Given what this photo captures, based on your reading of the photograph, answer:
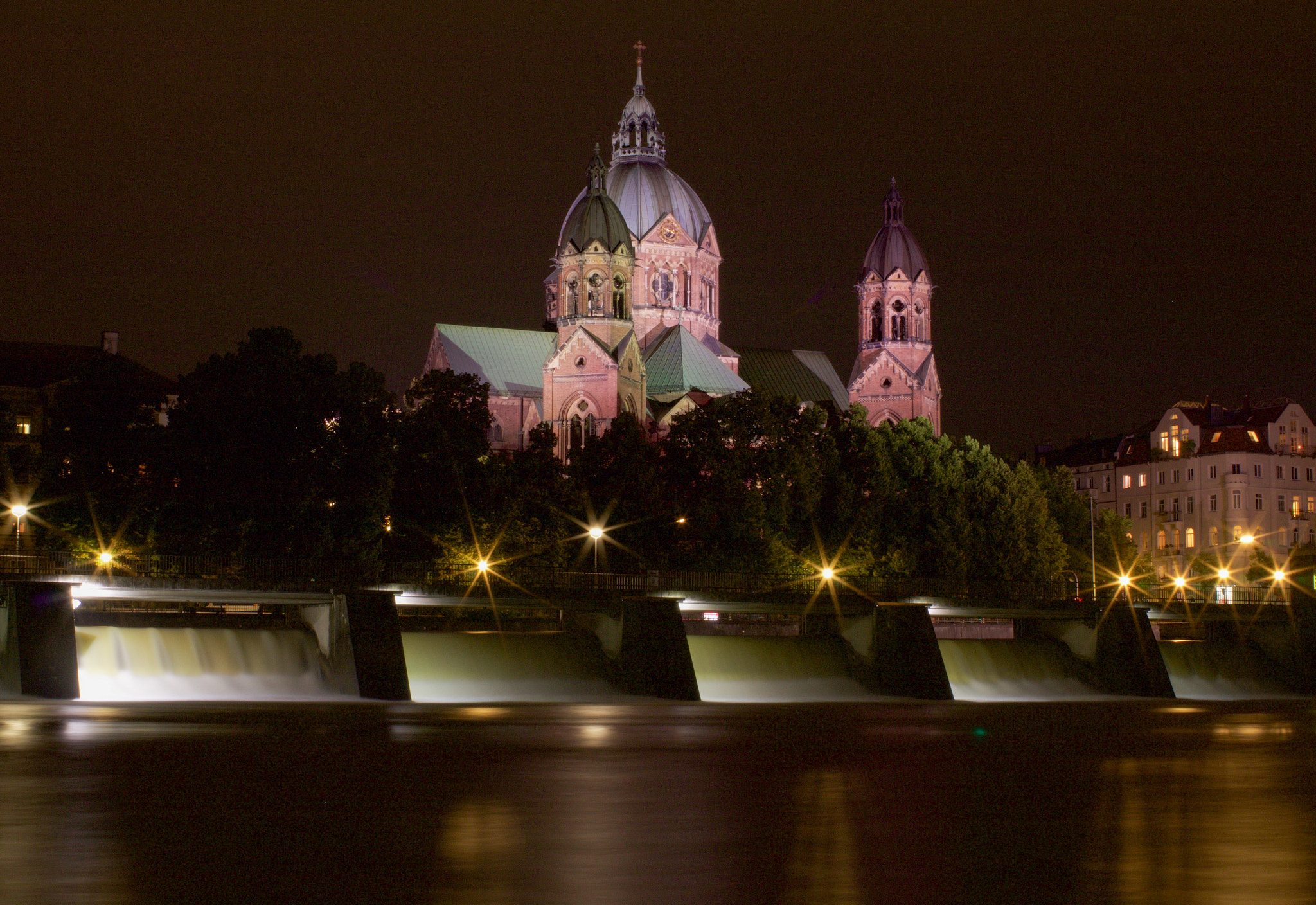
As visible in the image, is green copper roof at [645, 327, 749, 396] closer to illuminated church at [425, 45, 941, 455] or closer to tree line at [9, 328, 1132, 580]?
illuminated church at [425, 45, 941, 455]

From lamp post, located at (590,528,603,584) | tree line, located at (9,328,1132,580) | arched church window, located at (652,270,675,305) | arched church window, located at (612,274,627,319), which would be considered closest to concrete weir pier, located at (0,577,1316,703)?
tree line, located at (9,328,1132,580)

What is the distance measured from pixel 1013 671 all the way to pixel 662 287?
68986mm

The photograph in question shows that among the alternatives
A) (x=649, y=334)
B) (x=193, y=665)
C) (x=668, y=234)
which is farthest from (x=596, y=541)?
(x=668, y=234)

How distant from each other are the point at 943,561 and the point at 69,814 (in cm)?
7831

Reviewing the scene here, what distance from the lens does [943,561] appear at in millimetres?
98438

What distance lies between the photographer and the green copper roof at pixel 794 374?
14650 centimetres

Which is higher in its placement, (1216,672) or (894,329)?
(894,329)

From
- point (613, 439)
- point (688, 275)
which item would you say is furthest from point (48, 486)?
point (688, 275)

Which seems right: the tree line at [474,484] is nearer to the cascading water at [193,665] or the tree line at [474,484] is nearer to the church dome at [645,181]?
the cascading water at [193,665]

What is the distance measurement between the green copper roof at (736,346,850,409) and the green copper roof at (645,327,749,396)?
11.6m

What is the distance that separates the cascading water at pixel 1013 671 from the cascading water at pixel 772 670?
4.36m

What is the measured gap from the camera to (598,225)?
118625mm

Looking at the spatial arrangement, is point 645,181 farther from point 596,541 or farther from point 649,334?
point 596,541

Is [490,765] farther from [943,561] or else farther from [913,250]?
[913,250]
